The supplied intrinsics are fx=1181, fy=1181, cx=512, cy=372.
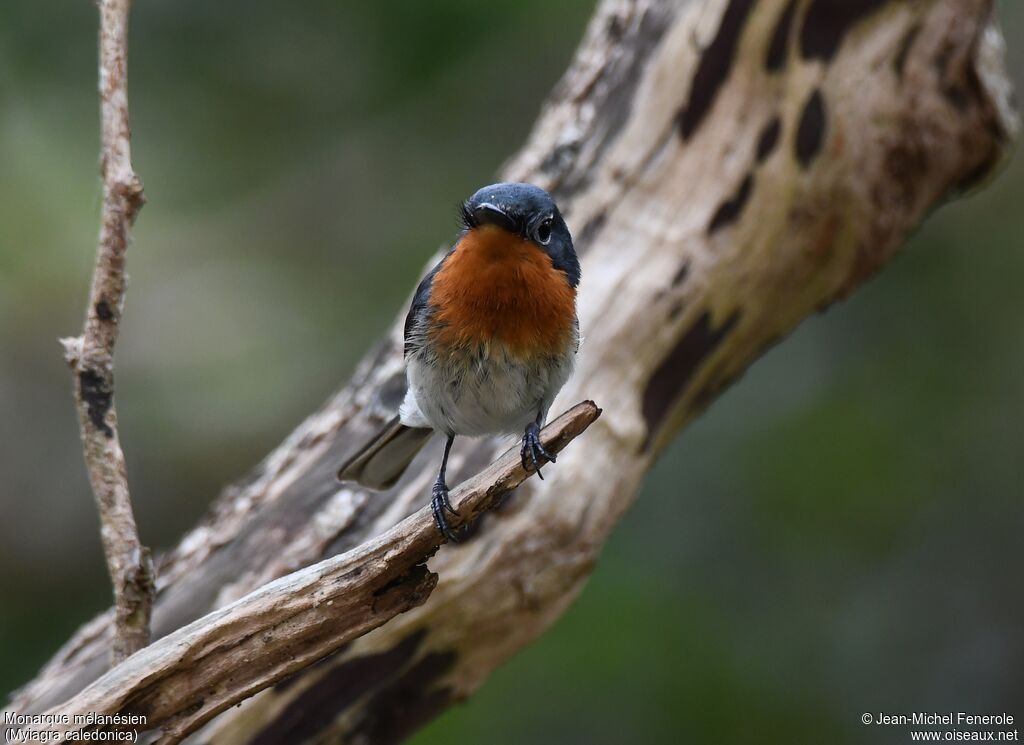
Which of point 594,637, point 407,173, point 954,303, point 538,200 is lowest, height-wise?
point 594,637

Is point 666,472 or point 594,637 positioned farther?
point 666,472

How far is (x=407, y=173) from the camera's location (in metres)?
7.93

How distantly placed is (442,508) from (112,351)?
3.43ft

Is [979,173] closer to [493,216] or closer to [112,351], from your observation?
[493,216]

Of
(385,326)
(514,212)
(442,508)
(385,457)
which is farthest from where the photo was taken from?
(385,326)

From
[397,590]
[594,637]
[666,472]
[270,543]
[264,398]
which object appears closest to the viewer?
[397,590]

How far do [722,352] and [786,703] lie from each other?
2941 mm

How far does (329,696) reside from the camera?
3779 mm

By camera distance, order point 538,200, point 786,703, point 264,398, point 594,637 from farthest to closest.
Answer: point 264,398 → point 786,703 → point 594,637 → point 538,200

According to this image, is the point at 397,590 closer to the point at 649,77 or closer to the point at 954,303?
the point at 649,77

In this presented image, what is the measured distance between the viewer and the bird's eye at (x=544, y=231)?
12.4 ft

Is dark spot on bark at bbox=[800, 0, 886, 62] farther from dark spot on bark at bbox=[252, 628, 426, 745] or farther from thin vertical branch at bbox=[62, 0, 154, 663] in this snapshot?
dark spot on bark at bbox=[252, 628, 426, 745]

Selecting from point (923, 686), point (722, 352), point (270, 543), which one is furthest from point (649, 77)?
point (923, 686)

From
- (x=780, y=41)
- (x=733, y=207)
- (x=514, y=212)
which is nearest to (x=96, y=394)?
(x=514, y=212)
